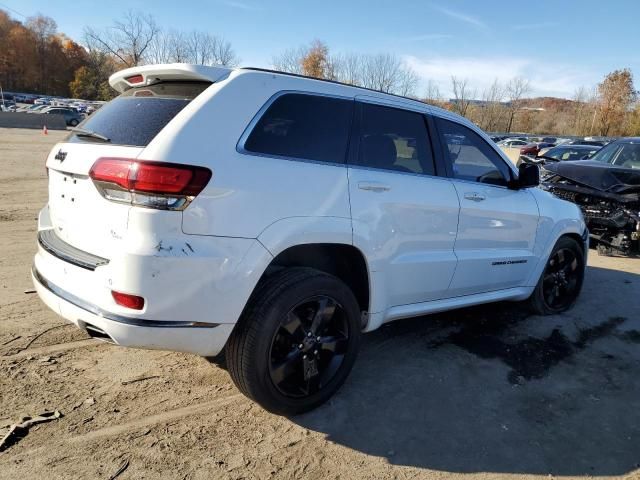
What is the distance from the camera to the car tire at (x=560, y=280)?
488 centimetres

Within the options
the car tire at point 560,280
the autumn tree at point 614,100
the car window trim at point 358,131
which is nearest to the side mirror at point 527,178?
the car tire at point 560,280

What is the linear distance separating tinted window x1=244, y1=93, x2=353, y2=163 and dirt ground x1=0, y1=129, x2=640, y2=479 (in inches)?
62.9

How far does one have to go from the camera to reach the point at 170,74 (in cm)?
281

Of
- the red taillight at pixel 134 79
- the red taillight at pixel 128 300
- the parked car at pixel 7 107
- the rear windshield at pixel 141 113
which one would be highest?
the red taillight at pixel 134 79

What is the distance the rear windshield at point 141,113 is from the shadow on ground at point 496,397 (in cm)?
189

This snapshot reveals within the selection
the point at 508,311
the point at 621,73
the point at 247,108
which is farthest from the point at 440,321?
the point at 621,73

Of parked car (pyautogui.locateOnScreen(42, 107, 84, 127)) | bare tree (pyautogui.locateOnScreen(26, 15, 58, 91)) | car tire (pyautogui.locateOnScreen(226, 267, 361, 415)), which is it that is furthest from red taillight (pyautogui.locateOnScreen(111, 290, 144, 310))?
bare tree (pyautogui.locateOnScreen(26, 15, 58, 91))

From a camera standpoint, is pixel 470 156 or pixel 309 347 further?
pixel 470 156

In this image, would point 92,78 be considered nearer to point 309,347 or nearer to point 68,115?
point 68,115

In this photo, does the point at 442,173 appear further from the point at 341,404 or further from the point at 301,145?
the point at 341,404

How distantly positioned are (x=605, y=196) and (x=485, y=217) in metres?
4.82

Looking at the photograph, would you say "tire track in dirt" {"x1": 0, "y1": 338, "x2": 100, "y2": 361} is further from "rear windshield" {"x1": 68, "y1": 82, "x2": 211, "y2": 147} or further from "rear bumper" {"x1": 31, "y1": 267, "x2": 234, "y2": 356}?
"rear windshield" {"x1": 68, "y1": 82, "x2": 211, "y2": 147}

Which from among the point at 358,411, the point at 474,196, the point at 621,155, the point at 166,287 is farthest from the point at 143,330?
the point at 621,155

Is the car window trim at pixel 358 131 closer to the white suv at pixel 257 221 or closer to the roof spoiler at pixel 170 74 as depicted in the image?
the white suv at pixel 257 221
